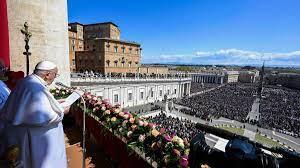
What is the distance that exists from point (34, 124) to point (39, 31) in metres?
12.9

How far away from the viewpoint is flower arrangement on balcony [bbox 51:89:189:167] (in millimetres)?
3319

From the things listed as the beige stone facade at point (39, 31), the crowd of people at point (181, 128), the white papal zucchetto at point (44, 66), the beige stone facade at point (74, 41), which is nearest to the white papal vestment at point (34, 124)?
the white papal zucchetto at point (44, 66)

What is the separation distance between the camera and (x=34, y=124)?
8.84 feet

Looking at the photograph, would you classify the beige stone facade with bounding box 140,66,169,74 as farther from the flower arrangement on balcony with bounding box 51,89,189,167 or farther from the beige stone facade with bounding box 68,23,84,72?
the flower arrangement on balcony with bounding box 51,89,189,167

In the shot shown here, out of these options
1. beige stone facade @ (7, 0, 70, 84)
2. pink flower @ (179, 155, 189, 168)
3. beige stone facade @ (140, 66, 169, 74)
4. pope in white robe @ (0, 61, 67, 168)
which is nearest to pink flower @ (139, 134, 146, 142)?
pink flower @ (179, 155, 189, 168)

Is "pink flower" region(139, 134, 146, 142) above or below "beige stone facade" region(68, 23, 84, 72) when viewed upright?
below

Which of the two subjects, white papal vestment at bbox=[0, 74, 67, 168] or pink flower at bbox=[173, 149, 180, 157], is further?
pink flower at bbox=[173, 149, 180, 157]

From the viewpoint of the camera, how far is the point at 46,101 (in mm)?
2746

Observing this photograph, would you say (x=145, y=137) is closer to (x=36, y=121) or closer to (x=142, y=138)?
(x=142, y=138)

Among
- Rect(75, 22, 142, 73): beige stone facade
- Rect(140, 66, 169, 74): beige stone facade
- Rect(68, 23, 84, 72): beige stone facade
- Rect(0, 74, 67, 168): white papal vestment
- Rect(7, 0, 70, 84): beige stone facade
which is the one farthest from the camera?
Rect(140, 66, 169, 74): beige stone facade

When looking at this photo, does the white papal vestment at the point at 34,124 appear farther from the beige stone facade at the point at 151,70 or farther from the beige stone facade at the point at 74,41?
the beige stone facade at the point at 151,70

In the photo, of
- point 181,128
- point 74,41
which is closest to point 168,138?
point 181,128

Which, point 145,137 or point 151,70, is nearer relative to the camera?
point 145,137

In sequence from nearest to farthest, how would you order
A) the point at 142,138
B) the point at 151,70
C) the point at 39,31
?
the point at 142,138 → the point at 39,31 → the point at 151,70
